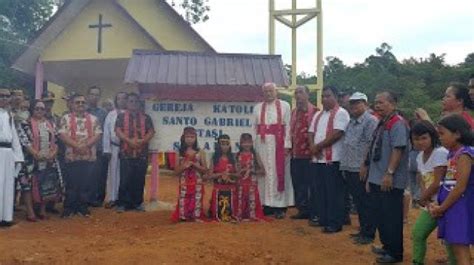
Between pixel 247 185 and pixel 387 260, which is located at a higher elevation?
pixel 247 185

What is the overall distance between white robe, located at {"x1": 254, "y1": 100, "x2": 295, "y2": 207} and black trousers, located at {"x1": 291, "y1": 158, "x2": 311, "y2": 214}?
0.15 m

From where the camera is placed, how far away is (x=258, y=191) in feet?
26.2

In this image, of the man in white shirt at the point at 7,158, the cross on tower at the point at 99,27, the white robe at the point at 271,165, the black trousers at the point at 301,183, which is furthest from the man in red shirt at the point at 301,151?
the cross on tower at the point at 99,27

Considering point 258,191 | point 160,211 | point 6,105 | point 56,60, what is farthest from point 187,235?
point 56,60

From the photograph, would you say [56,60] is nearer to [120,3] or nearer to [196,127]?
[120,3]

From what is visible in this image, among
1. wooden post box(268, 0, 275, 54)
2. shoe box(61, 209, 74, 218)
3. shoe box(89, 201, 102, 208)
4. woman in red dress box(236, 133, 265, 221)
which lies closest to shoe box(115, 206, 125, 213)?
shoe box(89, 201, 102, 208)

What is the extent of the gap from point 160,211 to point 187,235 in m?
2.19

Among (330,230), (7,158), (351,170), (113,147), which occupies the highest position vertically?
(113,147)

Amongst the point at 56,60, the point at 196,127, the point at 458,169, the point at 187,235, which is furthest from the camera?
the point at 56,60

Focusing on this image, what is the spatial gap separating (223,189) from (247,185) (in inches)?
13.2

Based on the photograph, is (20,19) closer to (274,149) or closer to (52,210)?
(52,210)

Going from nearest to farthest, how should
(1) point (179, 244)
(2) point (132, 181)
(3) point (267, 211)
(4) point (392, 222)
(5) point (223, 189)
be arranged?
(4) point (392, 222) → (1) point (179, 244) → (5) point (223, 189) → (3) point (267, 211) → (2) point (132, 181)

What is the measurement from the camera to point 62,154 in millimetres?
8492

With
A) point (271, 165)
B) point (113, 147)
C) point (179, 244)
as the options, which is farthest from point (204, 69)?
point (179, 244)
